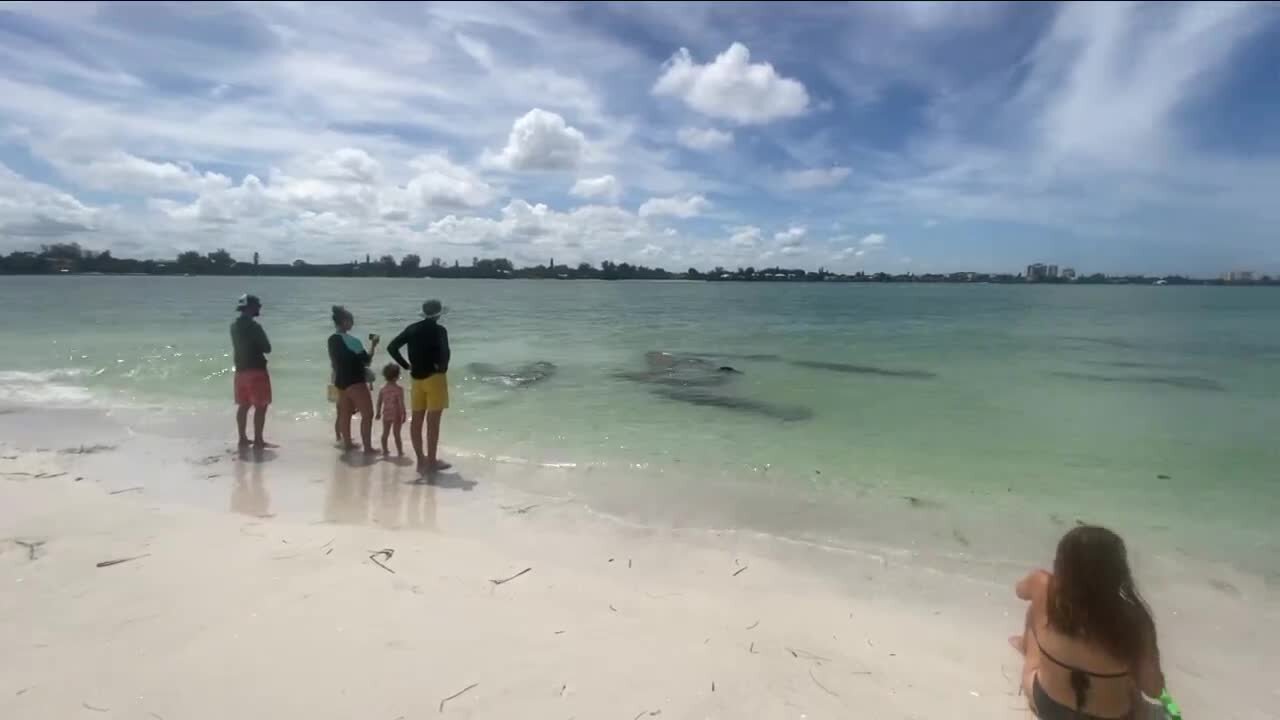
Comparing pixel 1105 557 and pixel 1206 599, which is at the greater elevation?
pixel 1105 557

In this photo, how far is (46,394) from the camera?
12.7m

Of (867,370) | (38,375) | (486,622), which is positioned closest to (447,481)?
(486,622)

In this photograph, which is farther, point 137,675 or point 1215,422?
point 1215,422

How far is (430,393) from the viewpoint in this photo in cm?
746

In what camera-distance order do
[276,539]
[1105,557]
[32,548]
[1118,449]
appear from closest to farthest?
[1105,557]
[32,548]
[276,539]
[1118,449]

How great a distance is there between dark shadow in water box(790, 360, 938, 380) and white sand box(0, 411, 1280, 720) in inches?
526

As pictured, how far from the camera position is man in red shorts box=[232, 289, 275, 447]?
7.99 m

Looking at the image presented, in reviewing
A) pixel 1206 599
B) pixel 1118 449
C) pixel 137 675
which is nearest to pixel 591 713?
pixel 137 675

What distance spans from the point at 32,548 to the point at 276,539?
61.3 inches

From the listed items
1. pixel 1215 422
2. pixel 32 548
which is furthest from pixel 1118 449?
pixel 32 548

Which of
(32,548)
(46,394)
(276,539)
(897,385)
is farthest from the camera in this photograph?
(897,385)

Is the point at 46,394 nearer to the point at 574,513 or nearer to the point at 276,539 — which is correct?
the point at 276,539

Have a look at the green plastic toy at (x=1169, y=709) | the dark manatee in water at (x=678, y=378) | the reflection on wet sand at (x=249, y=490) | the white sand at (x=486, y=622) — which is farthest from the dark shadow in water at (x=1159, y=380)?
the reflection on wet sand at (x=249, y=490)

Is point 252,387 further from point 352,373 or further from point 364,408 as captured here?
point 364,408
